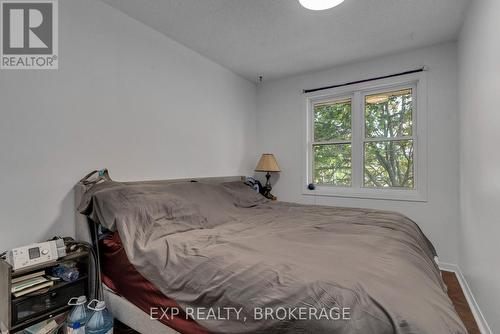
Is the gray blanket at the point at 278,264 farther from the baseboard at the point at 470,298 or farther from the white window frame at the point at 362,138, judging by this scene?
the white window frame at the point at 362,138

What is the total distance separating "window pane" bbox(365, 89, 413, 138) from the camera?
3119mm

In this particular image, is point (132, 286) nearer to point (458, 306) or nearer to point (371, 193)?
point (458, 306)

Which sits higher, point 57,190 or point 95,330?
point 57,190

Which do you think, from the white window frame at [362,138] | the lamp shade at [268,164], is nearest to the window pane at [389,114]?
the white window frame at [362,138]

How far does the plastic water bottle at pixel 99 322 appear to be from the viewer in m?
1.43

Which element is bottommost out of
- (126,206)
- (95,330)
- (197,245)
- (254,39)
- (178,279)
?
(95,330)

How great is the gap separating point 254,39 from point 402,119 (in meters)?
2.06

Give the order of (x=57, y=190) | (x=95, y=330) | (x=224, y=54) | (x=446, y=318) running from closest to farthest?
(x=446, y=318)
(x=95, y=330)
(x=57, y=190)
(x=224, y=54)

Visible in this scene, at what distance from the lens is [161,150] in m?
2.57

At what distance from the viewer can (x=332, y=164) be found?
3605 mm

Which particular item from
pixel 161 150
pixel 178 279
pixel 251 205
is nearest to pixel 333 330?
pixel 178 279

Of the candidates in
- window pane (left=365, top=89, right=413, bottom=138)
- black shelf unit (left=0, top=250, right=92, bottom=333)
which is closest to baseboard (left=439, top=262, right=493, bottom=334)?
window pane (left=365, top=89, right=413, bottom=138)

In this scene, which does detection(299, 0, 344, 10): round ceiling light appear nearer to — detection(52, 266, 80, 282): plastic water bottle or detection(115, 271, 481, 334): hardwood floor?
detection(52, 266, 80, 282): plastic water bottle

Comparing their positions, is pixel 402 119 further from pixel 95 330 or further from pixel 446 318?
pixel 95 330
